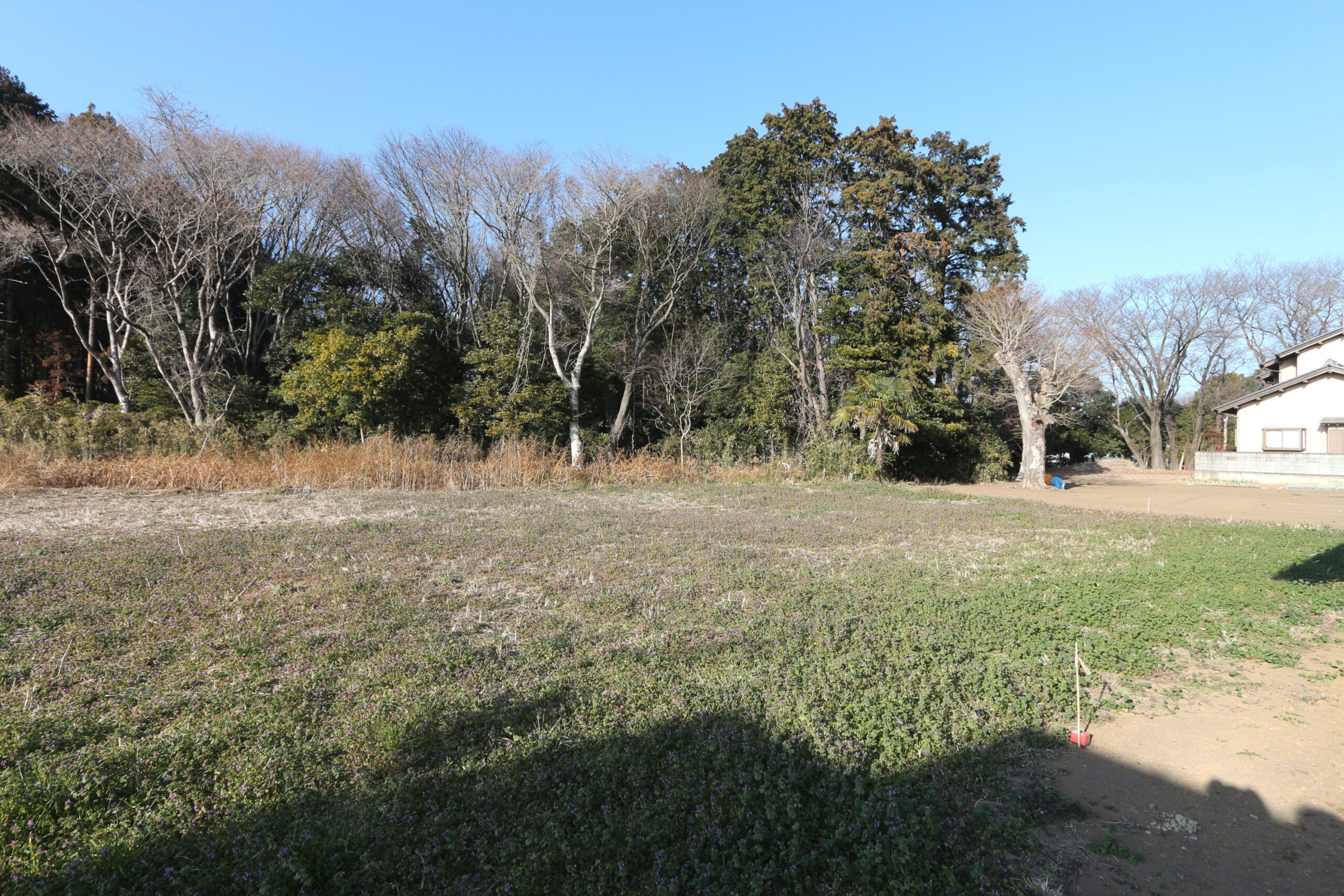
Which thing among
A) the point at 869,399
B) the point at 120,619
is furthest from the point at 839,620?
the point at 869,399

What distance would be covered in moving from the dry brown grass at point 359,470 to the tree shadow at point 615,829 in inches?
423

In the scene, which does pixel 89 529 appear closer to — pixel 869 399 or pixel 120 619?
pixel 120 619

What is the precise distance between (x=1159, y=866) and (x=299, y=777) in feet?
11.6

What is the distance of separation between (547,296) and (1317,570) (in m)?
20.7

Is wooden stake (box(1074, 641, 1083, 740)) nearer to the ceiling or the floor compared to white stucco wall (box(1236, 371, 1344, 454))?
nearer to the floor

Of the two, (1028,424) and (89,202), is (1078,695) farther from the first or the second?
(89,202)

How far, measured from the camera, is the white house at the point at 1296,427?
21547 mm

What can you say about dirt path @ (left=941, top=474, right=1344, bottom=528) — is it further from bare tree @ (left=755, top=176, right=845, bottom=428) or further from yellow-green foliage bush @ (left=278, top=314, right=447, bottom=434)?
yellow-green foliage bush @ (left=278, top=314, right=447, bottom=434)

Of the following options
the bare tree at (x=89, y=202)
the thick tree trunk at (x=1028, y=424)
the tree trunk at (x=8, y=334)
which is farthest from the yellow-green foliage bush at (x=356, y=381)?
the thick tree trunk at (x=1028, y=424)

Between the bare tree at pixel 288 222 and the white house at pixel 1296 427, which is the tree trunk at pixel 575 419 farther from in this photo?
the white house at pixel 1296 427

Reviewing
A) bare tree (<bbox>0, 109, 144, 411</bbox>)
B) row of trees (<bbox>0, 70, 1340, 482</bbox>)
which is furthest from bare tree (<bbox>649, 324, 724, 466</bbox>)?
bare tree (<bbox>0, 109, 144, 411</bbox>)

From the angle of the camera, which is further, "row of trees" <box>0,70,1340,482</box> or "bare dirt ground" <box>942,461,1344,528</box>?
"row of trees" <box>0,70,1340,482</box>

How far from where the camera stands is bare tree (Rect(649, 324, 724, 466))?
23922mm

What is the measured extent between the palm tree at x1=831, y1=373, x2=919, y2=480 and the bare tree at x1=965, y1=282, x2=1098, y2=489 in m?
4.43
